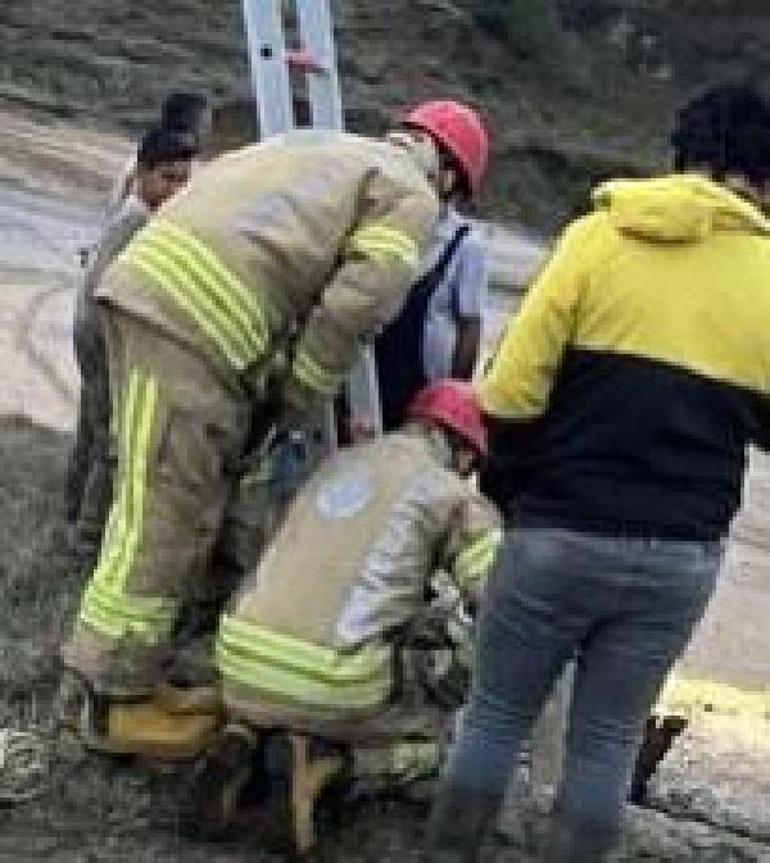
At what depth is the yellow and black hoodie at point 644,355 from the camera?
13.6 feet

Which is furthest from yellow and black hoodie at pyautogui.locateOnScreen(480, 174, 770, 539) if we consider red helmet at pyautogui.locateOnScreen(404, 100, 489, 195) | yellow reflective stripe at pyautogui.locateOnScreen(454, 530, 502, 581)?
red helmet at pyautogui.locateOnScreen(404, 100, 489, 195)

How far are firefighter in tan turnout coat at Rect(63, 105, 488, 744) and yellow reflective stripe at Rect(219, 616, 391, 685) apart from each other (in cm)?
27

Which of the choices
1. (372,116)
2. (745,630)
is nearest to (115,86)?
(372,116)

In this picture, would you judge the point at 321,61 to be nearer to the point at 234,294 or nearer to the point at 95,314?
the point at 234,294

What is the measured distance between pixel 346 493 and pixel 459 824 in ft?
2.65

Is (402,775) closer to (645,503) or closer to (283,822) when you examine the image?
(283,822)

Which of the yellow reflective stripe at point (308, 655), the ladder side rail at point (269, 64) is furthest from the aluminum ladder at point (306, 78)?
the yellow reflective stripe at point (308, 655)

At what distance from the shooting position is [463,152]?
545cm

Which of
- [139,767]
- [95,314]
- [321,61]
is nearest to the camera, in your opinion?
[139,767]

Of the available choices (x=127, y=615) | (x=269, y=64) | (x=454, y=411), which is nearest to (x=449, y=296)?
(x=454, y=411)

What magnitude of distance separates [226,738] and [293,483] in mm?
782

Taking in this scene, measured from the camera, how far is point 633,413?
13.6 ft

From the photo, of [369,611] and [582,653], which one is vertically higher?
[582,653]

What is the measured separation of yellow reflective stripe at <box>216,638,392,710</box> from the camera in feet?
15.6
